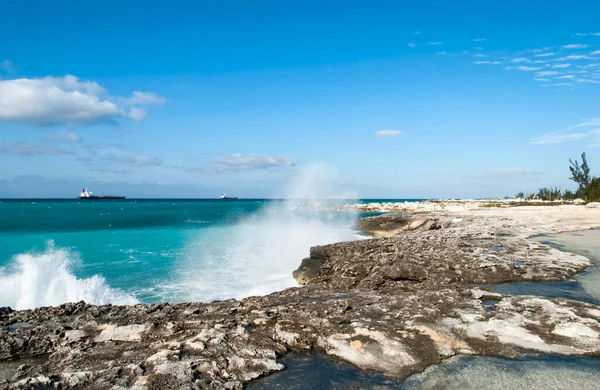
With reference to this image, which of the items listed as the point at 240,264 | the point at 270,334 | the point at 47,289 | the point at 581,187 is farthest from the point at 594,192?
the point at 47,289

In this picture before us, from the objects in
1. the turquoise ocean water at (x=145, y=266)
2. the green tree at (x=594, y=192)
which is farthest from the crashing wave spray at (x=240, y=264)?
the green tree at (x=594, y=192)

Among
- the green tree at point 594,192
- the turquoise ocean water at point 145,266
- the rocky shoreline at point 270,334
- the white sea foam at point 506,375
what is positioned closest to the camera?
the white sea foam at point 506,375

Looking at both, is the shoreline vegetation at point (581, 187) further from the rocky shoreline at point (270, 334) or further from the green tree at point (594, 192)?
the rocky shoreline at point (270, 334)

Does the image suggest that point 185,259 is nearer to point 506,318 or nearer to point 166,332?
point 166,332

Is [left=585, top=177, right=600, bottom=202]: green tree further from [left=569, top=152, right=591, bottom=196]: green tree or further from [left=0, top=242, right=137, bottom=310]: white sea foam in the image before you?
[left=0, top=242, right=137, bottom=310]: white sea foam

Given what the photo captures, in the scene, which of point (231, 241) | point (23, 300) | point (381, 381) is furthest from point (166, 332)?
point (231, 241)

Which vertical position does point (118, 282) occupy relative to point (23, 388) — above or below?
below

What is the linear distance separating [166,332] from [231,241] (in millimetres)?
28618

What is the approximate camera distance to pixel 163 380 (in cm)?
530

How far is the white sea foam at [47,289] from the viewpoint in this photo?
15.9 metres

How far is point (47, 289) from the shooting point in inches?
668

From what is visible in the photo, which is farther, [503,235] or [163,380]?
[503,235]

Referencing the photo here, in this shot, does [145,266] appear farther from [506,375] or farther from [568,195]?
[568,195]

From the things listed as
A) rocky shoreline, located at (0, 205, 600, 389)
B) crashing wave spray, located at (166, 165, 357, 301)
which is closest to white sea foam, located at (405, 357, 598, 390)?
rocky shoreline, located at (0, 205, 600, 389)
